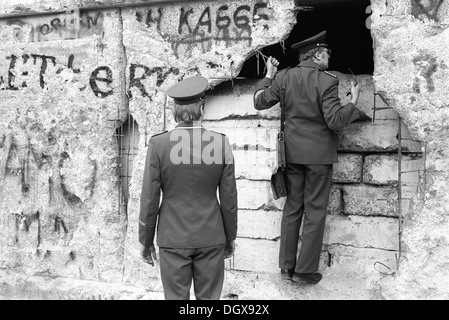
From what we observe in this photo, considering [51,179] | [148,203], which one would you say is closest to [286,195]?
[148,203]

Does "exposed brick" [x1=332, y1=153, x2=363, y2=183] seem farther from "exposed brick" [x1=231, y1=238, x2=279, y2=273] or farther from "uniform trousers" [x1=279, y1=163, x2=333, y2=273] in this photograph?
"exposed brick" [x1=231, y1=238, x2=279, y2=273]

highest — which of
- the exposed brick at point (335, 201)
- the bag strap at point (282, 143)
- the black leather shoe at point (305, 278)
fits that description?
the bag strap at point (282, 143)

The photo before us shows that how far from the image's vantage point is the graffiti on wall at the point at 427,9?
156 inches

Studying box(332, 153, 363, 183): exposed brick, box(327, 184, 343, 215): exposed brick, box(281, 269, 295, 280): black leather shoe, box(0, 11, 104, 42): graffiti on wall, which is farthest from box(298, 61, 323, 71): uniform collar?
box(0, 11, 104, 42): graffiti on wall

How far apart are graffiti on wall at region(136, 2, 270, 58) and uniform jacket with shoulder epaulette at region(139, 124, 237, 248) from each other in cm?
134

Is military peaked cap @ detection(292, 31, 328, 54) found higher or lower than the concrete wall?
higher

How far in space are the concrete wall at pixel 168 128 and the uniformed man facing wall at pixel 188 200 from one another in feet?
3.75

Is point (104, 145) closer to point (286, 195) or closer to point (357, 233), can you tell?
point (286, 195)


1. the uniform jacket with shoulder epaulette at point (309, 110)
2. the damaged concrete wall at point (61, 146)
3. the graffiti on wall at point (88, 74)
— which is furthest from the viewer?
the damaged concrete wall at point (61, 146)

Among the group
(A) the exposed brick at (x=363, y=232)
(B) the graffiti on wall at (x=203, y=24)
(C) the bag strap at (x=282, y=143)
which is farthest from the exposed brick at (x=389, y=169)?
(B) the graffiti on wall at (x=203, y=24)

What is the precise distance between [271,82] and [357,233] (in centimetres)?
127

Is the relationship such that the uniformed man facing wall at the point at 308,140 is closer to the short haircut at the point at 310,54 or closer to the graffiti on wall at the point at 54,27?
the short haircut at the point at 310,54

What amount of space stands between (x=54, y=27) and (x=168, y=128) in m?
1.39

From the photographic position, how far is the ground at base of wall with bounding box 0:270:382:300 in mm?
4406
